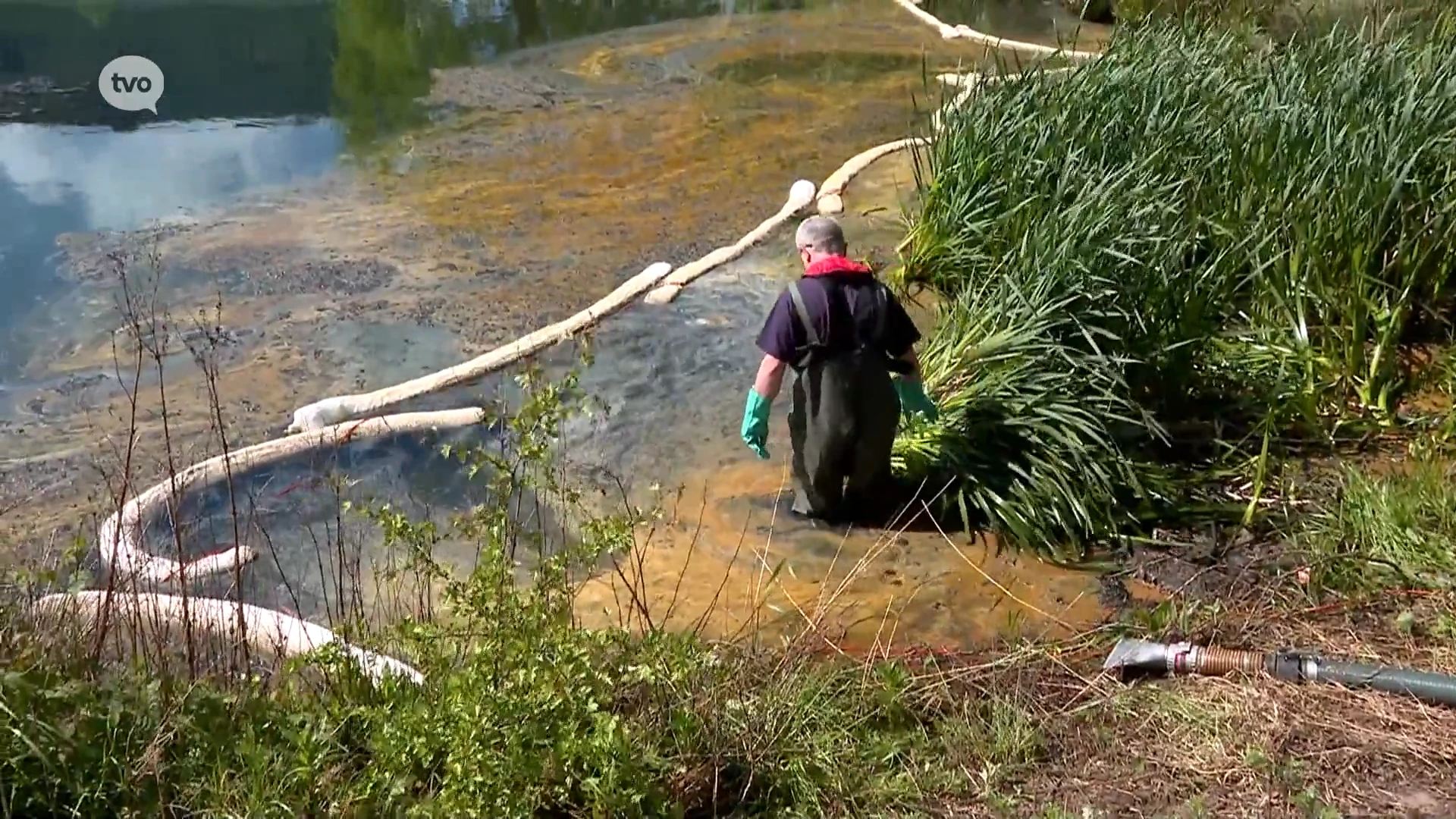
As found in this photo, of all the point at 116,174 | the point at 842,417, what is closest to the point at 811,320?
the point at 842,417

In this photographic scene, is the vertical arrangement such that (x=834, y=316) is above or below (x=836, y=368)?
above

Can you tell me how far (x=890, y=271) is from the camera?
6629 millimetres

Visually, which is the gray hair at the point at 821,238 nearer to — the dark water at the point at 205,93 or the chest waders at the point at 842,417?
the chest waders at the point at 842,417

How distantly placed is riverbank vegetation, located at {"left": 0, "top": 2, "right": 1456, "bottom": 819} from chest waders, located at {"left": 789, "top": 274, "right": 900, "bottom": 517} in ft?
1.25

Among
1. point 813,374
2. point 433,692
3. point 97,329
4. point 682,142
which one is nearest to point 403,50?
point 682,142

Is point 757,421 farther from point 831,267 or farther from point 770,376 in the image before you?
point 831,267

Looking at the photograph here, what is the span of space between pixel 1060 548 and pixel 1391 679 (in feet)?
4.54

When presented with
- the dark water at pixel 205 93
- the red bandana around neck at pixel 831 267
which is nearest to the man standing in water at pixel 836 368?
the red bandana around neck at pixel 831 267

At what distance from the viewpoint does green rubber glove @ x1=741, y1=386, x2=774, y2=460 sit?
4.43m

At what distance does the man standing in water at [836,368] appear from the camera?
14.1 ft

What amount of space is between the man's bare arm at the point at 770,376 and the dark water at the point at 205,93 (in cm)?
435

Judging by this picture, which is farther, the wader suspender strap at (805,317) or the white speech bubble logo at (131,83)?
the white speech bubble logo at (131,83)

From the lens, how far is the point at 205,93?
1212cm

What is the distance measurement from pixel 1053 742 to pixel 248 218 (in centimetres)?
710
